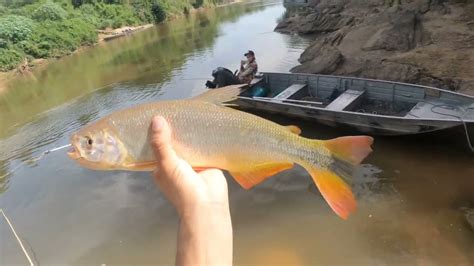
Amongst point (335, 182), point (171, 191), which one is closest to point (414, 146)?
point (335, 182)

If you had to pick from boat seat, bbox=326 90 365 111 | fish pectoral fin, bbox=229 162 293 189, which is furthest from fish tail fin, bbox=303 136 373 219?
boat seat, bbox=326 90 365 111

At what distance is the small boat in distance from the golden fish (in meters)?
7.14

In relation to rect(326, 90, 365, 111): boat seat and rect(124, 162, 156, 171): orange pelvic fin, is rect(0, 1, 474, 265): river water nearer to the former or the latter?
rect(326, 90, 365, 111): boat seat

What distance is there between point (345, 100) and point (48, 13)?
4227 cm

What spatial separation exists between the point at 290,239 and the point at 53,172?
28.2ft

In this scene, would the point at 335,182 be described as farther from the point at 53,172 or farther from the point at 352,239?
the point at 53,172

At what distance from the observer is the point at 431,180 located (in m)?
9.06

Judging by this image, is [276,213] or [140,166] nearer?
[140,166]

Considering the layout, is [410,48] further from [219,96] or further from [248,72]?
[219,96]

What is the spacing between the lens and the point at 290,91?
43.3 feet

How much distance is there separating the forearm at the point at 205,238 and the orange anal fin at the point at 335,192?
0.96m

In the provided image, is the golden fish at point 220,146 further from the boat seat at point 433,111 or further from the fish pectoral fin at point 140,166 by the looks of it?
the boat seat at point 433,111

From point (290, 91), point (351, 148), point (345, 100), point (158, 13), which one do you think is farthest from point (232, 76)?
point (158, 13)

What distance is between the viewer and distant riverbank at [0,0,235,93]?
32.9 metres
